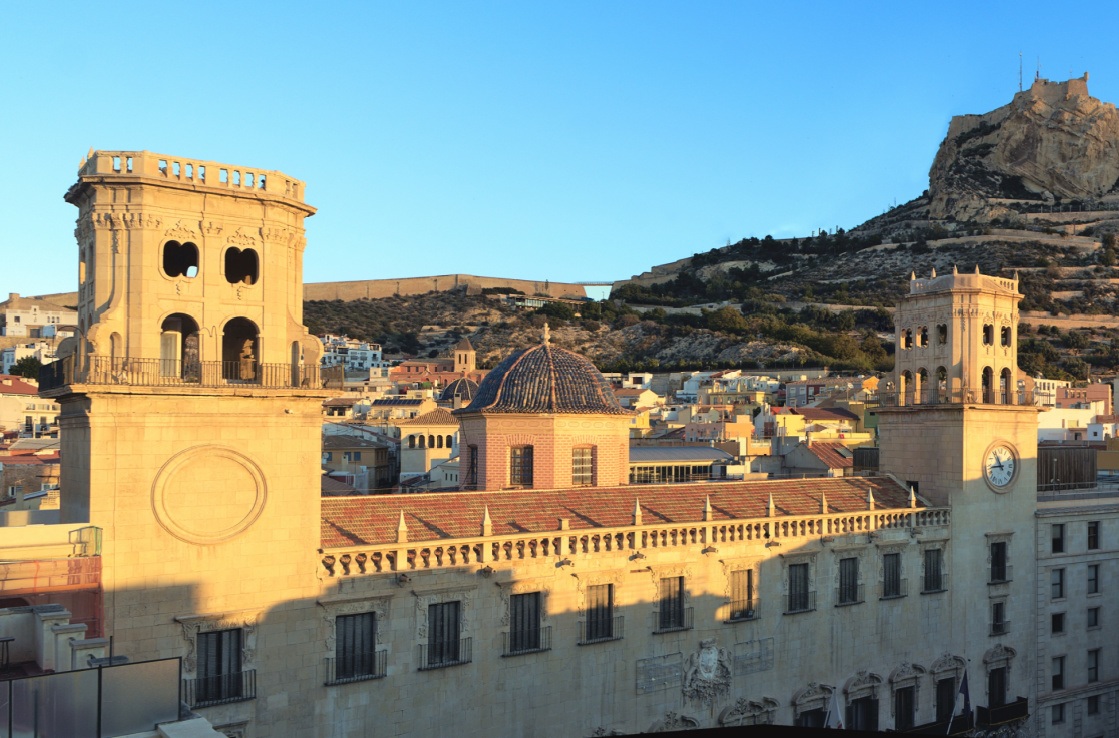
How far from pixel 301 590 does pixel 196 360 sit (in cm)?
597

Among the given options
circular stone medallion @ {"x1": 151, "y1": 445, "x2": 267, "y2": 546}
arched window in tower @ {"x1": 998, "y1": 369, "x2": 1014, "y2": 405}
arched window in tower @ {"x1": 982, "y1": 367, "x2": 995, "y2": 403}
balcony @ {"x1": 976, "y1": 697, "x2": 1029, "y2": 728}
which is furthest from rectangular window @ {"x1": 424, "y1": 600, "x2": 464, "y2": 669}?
arched window in tower @ {"x1": 998, "y1": 369, "x2": 1014, "y2": 405}

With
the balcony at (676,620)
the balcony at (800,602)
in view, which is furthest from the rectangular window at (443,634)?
the balcony at (800,602)

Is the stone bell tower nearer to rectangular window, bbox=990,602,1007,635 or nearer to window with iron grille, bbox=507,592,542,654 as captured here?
window with iron grille, bbox=507,592,542,654

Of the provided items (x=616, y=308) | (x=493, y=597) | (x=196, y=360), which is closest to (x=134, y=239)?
(x=196, y=360)

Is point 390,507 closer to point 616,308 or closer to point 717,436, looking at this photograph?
point 717,436

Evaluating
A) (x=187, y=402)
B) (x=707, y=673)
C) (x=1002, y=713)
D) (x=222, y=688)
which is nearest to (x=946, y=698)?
(x=1002, y=713)

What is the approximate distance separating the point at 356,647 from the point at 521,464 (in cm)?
1248

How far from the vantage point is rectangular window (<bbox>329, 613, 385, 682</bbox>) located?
2381 cm

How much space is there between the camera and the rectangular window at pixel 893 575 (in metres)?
34.3

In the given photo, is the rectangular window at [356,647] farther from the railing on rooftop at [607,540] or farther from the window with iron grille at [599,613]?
the window with iron grille at [599,613]

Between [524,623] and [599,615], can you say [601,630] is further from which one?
[524,623]

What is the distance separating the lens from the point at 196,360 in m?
22.9

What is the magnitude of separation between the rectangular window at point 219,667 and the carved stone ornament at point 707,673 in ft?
44.0

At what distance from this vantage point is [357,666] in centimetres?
2400
